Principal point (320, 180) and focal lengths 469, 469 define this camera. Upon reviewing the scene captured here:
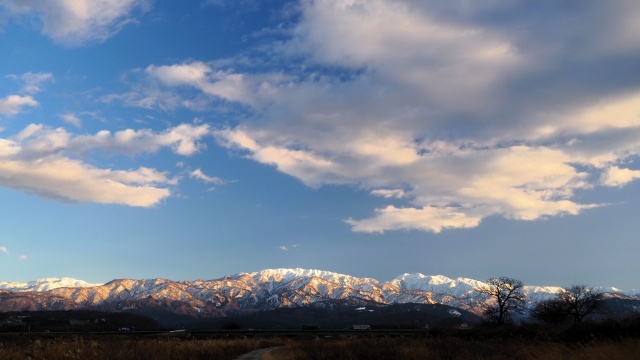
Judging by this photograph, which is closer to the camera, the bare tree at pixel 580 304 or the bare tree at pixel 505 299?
the bare tree at pixel 580 304

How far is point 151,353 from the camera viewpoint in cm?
2602

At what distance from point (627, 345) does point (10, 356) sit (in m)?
26.1

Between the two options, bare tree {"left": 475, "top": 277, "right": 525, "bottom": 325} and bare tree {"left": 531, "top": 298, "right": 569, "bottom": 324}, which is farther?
bare tree {"left": 475, "top": 277, "right": 525, "bottom": 325}

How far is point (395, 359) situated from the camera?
2405cm

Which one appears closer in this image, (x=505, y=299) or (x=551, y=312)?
(x=551, y=312)

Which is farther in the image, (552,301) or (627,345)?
(552,301)

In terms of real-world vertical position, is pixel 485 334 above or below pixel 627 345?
below

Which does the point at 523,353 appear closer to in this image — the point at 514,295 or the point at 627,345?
the point at 627,345

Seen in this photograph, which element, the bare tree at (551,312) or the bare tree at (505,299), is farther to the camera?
the bare tree at (505,299)

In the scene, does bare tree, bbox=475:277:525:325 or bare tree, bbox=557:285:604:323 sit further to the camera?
bare tree, bbox=475:277:525:325

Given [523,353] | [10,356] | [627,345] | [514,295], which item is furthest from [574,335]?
[514,295]

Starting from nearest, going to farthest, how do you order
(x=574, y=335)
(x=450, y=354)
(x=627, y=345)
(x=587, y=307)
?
(x=627, y=345)
(x=450, y=354)
(x=574, y=335)
(x=587, y=307)

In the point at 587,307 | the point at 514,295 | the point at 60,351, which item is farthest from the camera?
the point at 514,295

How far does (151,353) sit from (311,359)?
957 cm
